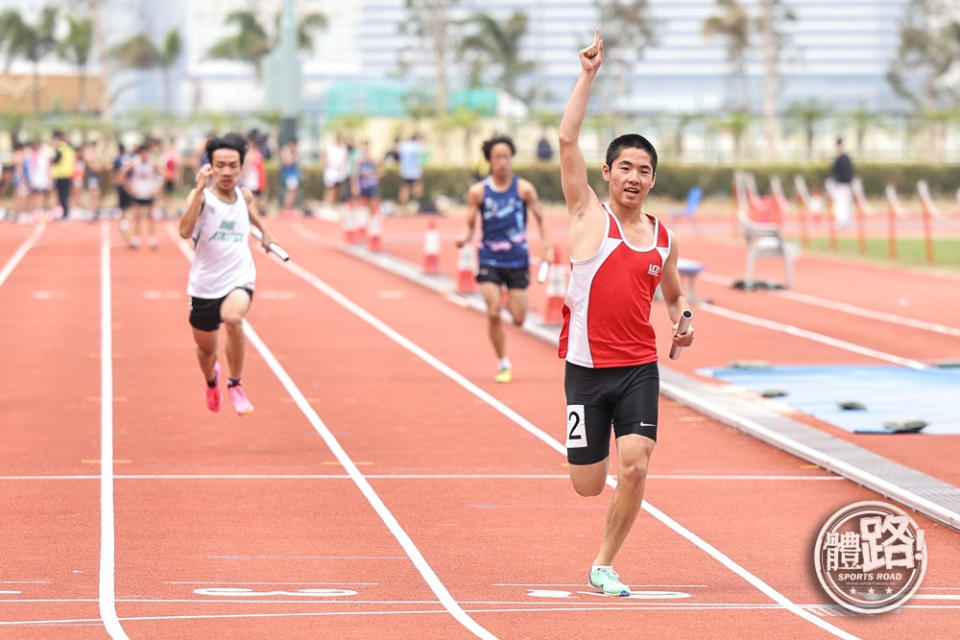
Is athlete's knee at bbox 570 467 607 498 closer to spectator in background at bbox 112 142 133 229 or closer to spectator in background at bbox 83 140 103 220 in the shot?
spectator in background at bbox 112 142 133 229

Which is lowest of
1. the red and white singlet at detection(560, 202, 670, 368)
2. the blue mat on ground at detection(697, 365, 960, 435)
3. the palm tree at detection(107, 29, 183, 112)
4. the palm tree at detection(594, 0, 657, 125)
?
the blue mat on ground at detection(697, 365, 960, 435)

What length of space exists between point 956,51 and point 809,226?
3876 cm

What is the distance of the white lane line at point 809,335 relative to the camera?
17.8 m

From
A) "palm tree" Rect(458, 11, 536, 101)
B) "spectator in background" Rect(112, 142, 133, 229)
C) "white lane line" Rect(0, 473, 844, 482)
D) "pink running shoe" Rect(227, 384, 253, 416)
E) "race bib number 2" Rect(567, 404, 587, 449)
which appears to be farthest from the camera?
"palm tree" Rect(458, 11, 536, 101)

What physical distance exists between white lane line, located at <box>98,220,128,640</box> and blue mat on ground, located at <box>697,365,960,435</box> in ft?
17.0

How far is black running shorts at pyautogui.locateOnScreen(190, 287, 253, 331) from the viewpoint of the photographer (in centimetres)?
1245

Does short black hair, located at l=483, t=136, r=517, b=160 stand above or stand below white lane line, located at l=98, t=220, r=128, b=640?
above

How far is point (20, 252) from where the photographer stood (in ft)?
102

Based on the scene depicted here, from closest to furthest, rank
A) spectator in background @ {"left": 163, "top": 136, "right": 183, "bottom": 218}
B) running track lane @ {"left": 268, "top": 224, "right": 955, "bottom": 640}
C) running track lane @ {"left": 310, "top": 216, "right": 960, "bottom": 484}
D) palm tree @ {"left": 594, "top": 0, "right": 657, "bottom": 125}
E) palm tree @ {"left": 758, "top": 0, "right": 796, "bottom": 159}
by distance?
running track lane @ {"left": 268, "top": 224, "right": 955, "bottom": 640} → running track lane @ {"left": 310, "top": 216, "right": 960, "bottom": 484} → spectator in background @ {"left": 163, "top": 136, "right": 183, "bottom": 218} → palm tree @ {"left": 758, "top": 0, "right": 796, "bottom": 159} → palm tree @ {"left": 594, "top": 0, "right": 657, "bottom": 125}

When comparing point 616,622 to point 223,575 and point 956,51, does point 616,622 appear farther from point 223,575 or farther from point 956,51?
point 956,51

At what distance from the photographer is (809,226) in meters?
44.0

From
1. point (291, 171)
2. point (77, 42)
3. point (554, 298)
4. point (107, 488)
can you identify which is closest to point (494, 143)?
point (554, 298)

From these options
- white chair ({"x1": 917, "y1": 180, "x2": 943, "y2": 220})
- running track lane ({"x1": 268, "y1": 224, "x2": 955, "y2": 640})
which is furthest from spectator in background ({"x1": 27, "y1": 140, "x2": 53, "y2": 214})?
white chair ({"x1": 917, "y1": 180, "x2": 943, "y2": 220})

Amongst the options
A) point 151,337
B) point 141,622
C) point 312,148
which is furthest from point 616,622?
point 312,148
